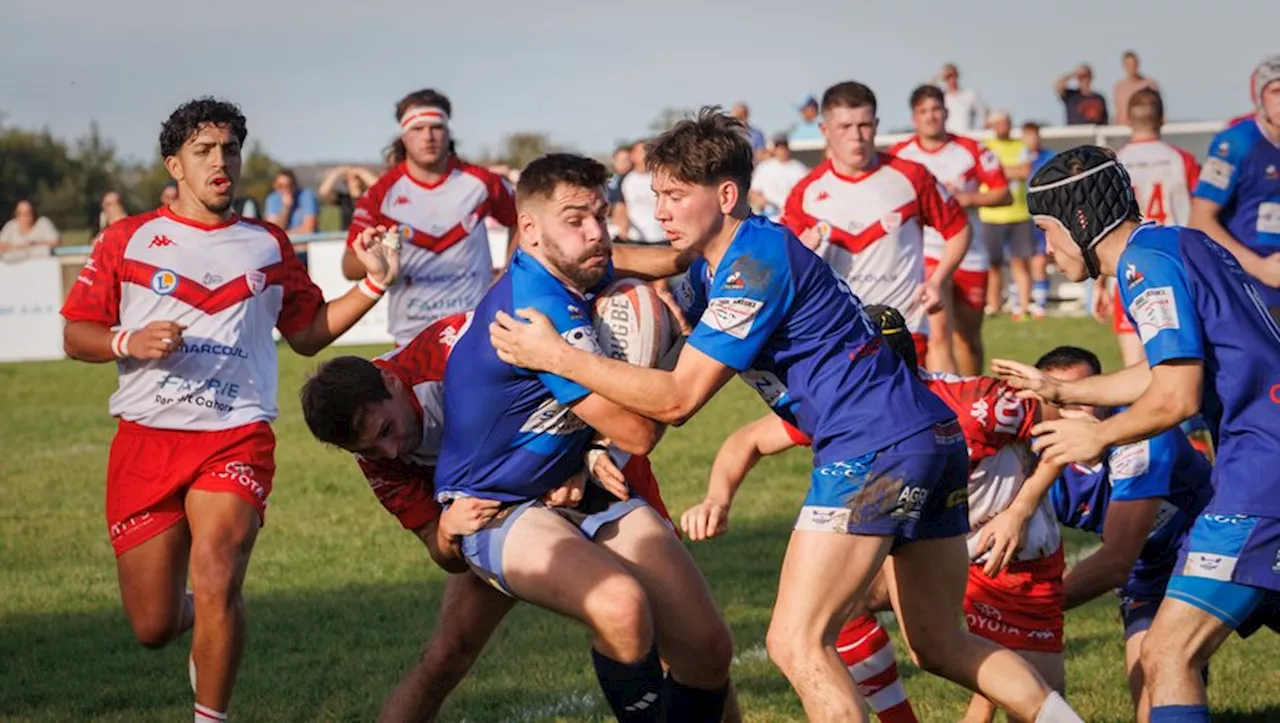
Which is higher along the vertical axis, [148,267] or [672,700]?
[148,267]

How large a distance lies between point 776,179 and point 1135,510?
16604 millimetres

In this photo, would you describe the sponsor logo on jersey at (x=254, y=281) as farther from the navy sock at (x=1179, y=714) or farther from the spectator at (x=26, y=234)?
the spectator at (x=26, y=234)

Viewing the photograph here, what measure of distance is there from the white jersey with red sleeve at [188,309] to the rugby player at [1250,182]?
544 centimetres

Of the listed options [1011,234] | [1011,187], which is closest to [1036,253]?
[1011,234]

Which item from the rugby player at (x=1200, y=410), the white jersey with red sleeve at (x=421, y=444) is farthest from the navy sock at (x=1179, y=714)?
the white jersey with red sleeve at (x=421, y=444)

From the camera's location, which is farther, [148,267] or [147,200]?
[147,200]

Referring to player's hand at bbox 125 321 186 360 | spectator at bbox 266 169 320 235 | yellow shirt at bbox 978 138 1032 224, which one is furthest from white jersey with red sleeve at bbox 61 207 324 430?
spectator at bbox 266 169 320 235

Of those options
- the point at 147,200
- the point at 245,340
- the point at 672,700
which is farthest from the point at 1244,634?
the point at 147,200

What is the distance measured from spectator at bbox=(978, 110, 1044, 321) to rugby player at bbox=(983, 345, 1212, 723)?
1391 cm

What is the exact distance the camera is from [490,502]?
5.69 m

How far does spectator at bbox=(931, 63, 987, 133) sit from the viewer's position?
2416 centimetres

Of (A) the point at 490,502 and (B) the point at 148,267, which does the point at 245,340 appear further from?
(A) the point at 490,502

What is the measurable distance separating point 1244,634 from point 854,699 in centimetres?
133

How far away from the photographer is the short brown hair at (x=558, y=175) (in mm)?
5559
